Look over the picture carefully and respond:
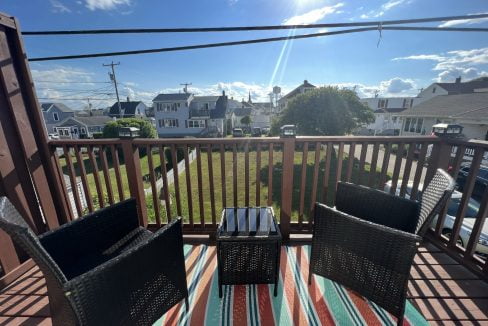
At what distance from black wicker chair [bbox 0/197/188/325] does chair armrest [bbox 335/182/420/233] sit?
125cm

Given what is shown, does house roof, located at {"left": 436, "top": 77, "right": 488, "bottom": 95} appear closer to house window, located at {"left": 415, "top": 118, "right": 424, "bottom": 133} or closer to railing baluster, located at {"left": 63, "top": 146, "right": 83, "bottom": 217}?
house window, located at {"left": 415, "top": 118, "right": 424, "bottom": 133}

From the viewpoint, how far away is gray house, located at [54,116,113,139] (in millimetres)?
24031

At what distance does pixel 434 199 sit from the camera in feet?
4.24

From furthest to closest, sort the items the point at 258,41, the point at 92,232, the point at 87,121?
the point at 87,121, the point at 258,41, the point at 92,232

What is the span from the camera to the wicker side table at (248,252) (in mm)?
1453

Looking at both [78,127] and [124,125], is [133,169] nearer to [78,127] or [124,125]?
[124,125]

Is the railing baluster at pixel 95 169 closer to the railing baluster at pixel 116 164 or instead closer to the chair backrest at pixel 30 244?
the railing baluster at pixel 116 164

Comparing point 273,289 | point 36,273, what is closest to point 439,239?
point 273,289

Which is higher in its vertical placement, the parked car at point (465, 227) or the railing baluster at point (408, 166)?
the railing baluster at point (408, 166)

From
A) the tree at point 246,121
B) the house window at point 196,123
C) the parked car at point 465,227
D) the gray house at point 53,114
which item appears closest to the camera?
the parked car at point 465,227

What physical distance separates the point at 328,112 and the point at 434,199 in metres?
10.2

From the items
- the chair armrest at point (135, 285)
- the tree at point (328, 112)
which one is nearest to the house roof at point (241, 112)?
the tree at point (328, 112)

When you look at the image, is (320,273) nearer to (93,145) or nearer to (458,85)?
(93,145)

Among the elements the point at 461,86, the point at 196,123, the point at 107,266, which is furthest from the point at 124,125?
the point at 461,86
